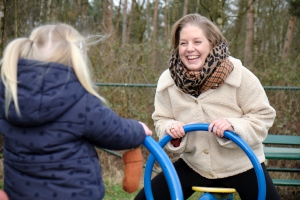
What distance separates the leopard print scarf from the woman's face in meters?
0.04

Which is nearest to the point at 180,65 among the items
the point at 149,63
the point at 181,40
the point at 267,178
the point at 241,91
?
→ the point at 181,40

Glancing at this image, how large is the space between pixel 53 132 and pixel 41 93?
7.0 inches

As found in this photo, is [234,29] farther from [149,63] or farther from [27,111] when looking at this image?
[27,111]

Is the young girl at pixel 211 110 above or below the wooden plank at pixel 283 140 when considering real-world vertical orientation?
above

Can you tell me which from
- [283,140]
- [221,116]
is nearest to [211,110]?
[221,116]

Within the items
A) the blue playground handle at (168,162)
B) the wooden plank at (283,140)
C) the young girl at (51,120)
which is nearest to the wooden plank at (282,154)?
the wooden plank at (283,140)

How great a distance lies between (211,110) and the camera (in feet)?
10.5

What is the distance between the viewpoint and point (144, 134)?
7.54ft

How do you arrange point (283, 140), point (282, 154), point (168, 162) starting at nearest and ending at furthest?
point (168, 162)
point (282, 154)
point (283, 140)

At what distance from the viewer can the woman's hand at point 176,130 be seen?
124 inches

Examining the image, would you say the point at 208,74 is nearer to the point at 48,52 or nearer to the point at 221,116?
the point at 221,116

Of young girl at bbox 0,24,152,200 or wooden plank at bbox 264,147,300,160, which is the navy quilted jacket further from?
wooden plank at bbox 264,147,300,160

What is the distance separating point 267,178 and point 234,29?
57.2 feet

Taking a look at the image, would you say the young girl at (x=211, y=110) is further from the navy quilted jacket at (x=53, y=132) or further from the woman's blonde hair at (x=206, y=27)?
the navy quilted jacket at (x=53, y=132)
